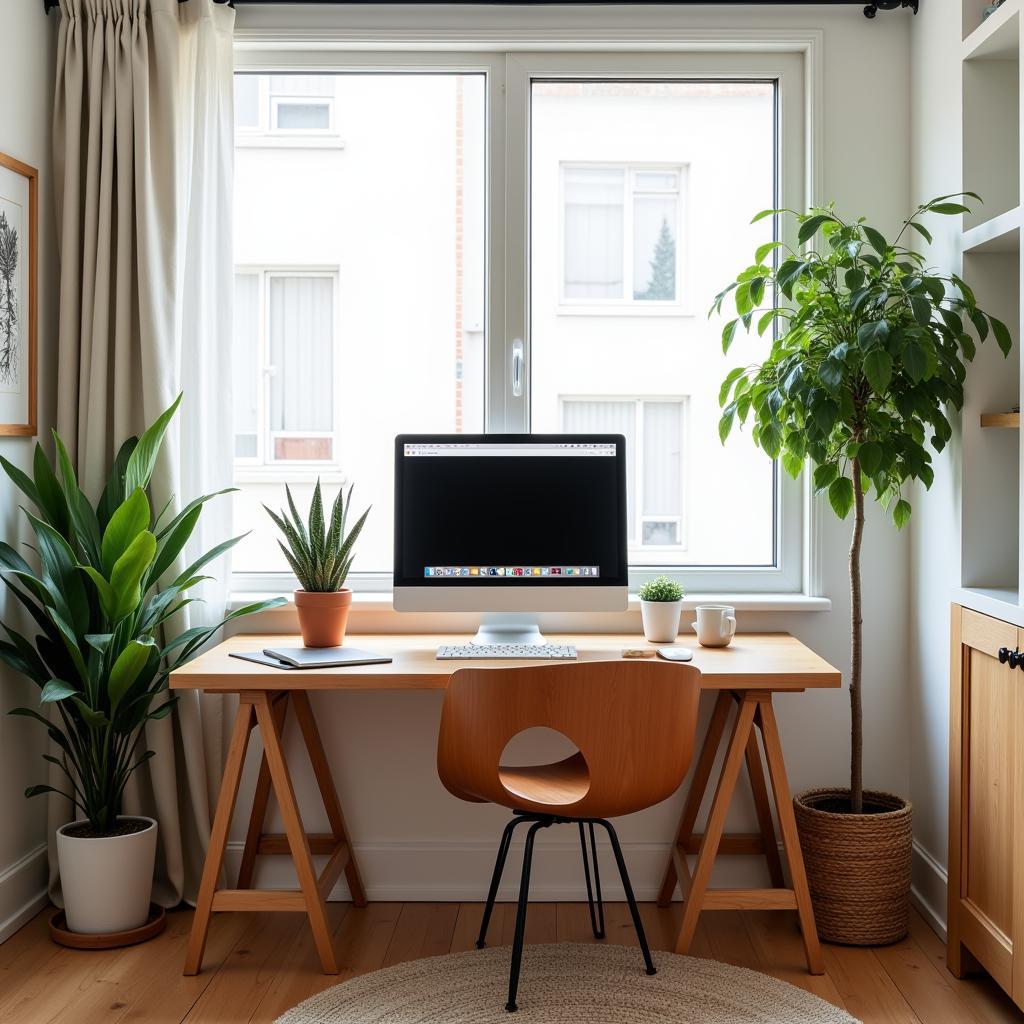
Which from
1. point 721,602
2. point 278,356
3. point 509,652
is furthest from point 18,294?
point 721,602

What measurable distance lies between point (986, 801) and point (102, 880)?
2.04 m

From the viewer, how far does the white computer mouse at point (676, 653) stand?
2.49m

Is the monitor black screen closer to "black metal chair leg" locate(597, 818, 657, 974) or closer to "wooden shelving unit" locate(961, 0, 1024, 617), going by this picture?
"black metal chair leg" locate(597, 818, 657, 974)

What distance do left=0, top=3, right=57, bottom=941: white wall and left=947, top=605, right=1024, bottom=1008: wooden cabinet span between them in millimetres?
2271

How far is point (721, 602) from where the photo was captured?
290cm

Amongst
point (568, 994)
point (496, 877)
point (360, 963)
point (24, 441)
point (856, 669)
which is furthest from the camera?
point (24, 441)

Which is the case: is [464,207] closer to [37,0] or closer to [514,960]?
[37,0]

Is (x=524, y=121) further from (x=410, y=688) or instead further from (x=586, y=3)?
(x=410, y=688)

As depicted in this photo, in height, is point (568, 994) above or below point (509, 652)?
below

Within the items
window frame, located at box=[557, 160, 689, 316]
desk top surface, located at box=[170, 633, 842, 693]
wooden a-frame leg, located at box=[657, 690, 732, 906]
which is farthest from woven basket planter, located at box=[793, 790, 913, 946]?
window frame, located at box=[557, 160, 689, 316]

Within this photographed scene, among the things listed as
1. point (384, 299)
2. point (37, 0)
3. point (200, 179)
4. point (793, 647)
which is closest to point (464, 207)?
point (384, 299)

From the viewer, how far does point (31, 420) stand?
2.74 m

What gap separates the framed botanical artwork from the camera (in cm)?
261

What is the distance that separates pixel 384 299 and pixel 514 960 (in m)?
1.80
